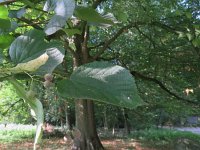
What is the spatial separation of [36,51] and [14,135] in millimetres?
10121

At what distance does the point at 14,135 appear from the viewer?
9.95 metres

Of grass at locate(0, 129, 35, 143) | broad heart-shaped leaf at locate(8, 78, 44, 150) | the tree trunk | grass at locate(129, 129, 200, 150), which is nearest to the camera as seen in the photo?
broad heart-shaped leaf at locate(8, 78, 44, 150)

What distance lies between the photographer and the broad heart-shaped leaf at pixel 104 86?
0.29 metres

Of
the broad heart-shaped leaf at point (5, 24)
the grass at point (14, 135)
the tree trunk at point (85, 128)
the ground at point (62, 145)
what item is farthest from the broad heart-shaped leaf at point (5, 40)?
the grass at point (14, 135)

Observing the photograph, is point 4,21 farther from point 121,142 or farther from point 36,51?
point 121,142

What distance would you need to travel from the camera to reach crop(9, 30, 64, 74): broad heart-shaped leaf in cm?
30

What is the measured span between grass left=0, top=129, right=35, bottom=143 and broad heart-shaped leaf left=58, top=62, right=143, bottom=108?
29.7 feet

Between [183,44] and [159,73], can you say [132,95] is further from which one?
[159,73]

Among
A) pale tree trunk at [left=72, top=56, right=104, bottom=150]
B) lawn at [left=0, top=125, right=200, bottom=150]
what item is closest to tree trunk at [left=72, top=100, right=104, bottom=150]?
pale tree trunk at [left=72, top=56, right=104, bottom=150]

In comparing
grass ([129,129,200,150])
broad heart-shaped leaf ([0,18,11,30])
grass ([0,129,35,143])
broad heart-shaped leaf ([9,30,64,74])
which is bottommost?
grass ([129,129,200,150])

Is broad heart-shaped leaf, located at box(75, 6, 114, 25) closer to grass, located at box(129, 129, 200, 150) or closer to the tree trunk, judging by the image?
the tree trunk

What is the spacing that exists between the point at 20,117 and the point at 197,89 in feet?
21.4

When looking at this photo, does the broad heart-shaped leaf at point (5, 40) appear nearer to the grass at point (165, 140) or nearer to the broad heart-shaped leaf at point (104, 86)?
the broad heart-shaped leaf at point (104, 86)

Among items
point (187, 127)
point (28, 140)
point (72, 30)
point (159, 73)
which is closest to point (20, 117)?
point (28, 140)
